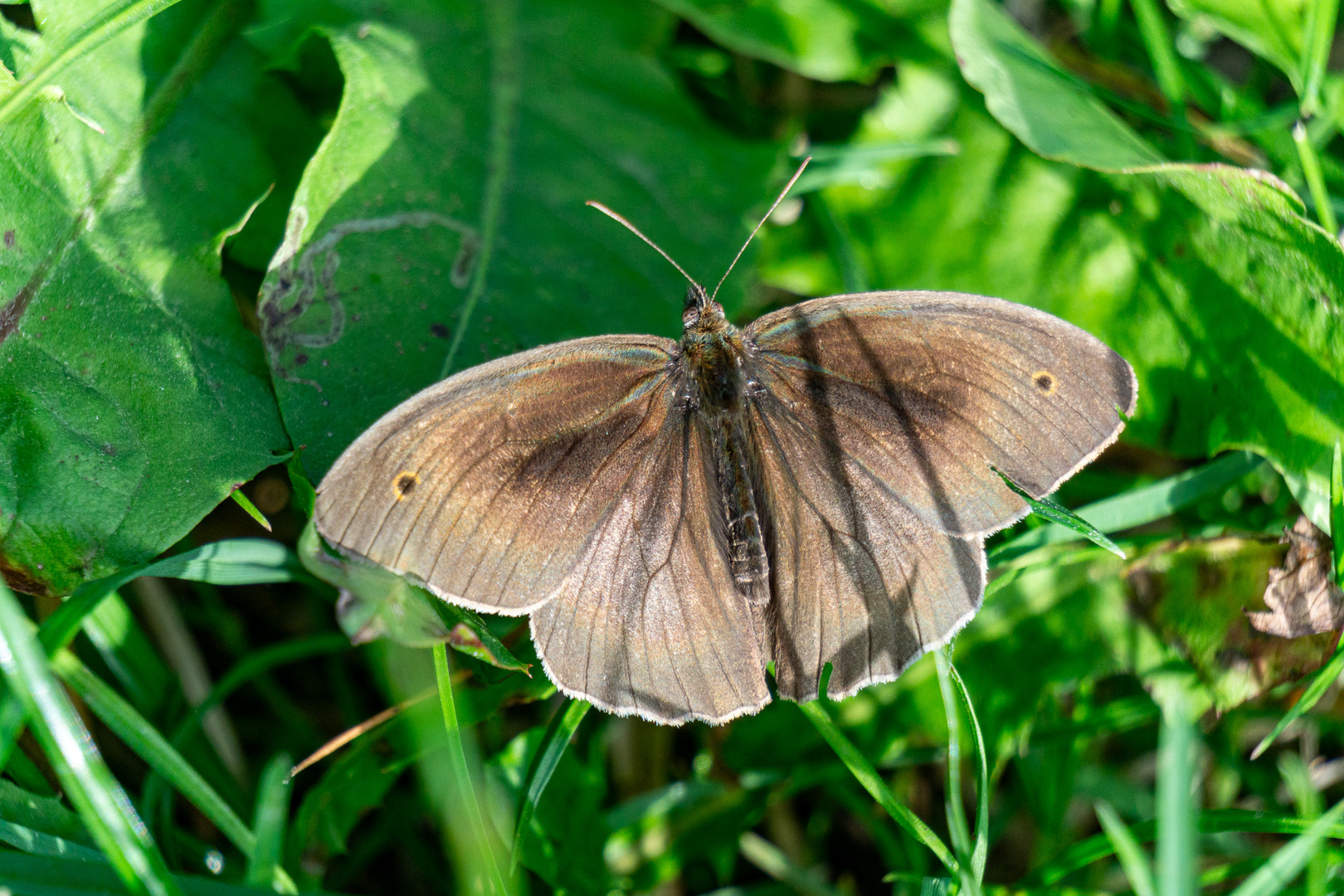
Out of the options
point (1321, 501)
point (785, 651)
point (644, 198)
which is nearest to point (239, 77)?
point (644, 198)

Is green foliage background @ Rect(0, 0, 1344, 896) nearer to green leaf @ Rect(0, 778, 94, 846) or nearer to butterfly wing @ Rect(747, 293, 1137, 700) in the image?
green leaf @ Rect(0, 778, 94, 846)

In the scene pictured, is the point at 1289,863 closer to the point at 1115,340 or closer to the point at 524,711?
the point at 1115,340

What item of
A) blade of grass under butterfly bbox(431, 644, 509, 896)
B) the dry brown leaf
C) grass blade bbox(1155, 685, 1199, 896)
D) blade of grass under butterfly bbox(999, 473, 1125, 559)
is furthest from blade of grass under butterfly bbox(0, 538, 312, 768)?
the dry brown leaf

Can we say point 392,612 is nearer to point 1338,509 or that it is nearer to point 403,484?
point 403,484

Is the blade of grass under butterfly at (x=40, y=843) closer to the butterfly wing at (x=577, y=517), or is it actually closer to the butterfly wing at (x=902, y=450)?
the butterfly wing at (x=577, y=517)

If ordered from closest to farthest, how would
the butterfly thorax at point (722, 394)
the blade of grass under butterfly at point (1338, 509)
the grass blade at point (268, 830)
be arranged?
the grass blade at point (268, 830)
the blade of grass under butterfly at point (1338, 509)
the butterfly thorax at point (722, 394)

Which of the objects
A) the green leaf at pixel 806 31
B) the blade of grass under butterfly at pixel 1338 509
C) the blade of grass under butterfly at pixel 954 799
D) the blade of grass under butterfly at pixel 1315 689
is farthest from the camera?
the green leaf at pixel 806 31

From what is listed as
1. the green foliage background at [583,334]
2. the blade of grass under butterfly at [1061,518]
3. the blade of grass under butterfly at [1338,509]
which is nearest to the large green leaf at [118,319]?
the green foliage background at [583,334]
